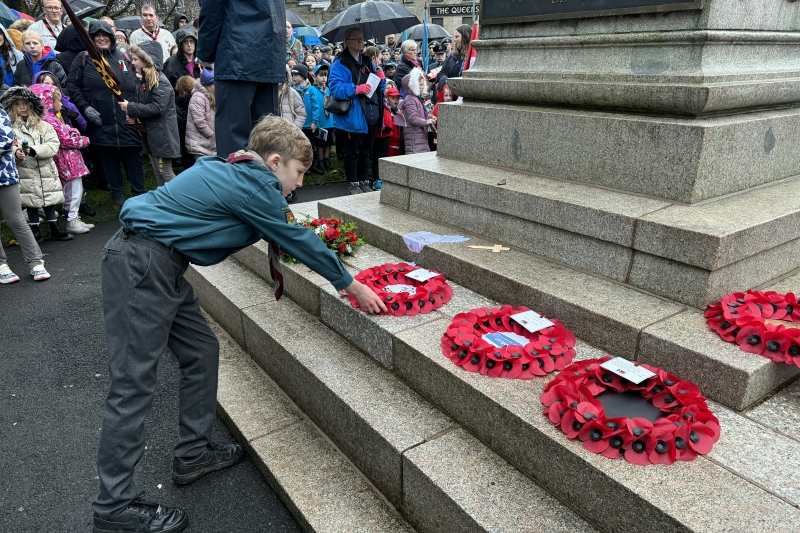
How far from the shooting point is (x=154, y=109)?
7551 mm

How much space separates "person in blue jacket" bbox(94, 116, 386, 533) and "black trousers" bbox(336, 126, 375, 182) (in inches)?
233

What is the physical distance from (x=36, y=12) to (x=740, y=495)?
23168 millimetres

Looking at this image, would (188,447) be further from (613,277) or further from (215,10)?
(215,10)

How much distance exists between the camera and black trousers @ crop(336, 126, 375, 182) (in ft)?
27.9

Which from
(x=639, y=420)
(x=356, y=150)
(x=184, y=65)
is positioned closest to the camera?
(x=639, y=420)

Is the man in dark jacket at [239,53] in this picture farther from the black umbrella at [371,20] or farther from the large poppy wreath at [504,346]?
the black umbrella at [371,20]

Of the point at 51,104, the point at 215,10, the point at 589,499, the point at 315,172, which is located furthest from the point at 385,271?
the point at 315,172

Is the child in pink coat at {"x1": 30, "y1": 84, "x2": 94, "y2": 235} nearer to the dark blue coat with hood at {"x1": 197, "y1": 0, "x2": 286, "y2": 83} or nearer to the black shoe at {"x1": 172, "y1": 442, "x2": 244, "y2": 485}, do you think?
the dark blue coat with hood at {"x1": 197, "y1": 0, "x2": 286, "y2": 83}

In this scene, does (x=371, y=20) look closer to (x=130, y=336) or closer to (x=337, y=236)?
(x=337, y=236)

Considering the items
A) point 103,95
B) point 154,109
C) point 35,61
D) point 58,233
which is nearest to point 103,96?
point 103,95

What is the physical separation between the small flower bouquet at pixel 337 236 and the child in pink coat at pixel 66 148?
4.17 m

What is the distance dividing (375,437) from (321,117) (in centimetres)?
813

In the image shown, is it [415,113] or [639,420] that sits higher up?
[415,113]

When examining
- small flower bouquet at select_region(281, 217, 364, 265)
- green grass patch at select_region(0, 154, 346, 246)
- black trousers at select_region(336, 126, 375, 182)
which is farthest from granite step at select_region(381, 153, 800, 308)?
green grass patch at select_region(0, 154, 346, 246)
